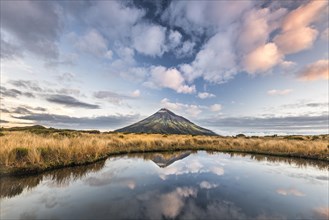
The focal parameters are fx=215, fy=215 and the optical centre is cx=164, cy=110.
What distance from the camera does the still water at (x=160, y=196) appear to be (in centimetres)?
605

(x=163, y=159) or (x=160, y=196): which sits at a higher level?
(x=163, y=159)

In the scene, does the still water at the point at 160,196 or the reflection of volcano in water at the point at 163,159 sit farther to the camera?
the reflection of volcano in water at the point at 163,159

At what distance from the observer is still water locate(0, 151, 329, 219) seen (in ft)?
19.9

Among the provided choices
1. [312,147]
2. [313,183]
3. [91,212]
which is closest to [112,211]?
[91,212]

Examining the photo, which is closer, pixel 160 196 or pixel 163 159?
pixel 160 196

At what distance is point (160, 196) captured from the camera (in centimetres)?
760

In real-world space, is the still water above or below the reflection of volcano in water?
below

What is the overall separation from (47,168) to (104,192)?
4.94 m

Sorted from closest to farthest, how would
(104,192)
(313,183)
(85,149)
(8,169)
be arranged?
1. (104,192)
2. (8,169)
3. (313,183)
4. (85,149)

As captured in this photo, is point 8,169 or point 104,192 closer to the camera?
point 104,192

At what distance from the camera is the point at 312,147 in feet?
72.7

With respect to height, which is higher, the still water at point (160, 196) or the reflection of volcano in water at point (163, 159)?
the reflection of volcano in water at point (163, 159)

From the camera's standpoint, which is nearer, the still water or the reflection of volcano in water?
the still water

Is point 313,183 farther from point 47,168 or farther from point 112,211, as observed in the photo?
point 47,168
